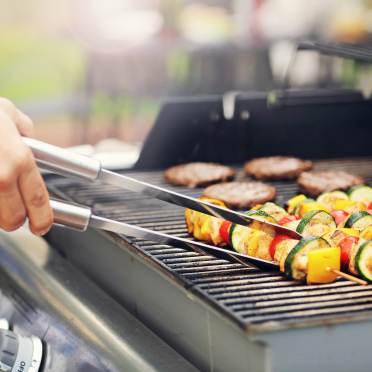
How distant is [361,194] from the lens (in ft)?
9.87

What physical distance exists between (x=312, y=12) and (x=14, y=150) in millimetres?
9259

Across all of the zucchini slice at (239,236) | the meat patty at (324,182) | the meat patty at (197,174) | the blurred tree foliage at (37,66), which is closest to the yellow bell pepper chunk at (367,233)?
the zucchini slice at (239,236)

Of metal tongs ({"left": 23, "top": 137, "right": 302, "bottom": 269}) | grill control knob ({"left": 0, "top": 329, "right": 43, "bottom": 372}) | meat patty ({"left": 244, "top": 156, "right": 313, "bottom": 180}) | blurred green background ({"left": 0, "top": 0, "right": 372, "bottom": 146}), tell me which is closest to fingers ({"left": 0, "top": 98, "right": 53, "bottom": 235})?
metal tongs ({"left": 23, "top": 137, "right": 302, "bottom": 269})

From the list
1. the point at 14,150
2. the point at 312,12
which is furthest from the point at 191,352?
the point at 312,12

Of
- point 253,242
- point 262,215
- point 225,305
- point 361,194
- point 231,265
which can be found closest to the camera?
point 225,305

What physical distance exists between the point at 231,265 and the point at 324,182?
1001 millimetres

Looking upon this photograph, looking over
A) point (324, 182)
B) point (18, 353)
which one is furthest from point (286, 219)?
point (18, 353)

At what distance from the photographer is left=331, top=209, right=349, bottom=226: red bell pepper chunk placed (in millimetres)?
2619

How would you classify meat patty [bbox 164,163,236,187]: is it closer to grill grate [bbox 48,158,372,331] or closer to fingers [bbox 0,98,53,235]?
grill grate [bbox 48,158,372,331]

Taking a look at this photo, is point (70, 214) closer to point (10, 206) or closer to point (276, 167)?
point (10, 206)

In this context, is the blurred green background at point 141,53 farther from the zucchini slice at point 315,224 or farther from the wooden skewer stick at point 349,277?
the wooden skewer stick at point 349,277

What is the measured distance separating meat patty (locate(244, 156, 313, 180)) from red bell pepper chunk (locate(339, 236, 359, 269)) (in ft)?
3.58

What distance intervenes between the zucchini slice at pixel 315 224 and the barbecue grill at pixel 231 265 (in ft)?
0.90

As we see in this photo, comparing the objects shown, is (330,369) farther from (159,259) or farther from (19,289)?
(19,289)
